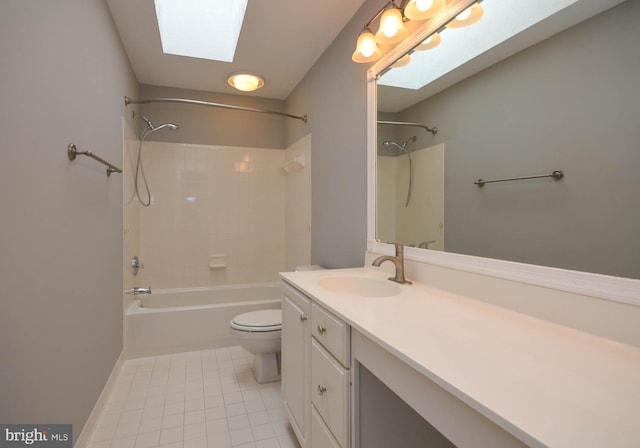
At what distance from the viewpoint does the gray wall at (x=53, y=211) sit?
936mm

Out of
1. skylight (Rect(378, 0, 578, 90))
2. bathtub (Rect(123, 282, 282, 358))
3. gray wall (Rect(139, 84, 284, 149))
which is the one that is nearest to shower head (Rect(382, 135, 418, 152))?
skylight (Rect(378, 0, 578, 90))

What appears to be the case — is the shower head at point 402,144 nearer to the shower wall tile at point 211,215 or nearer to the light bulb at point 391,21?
the light bulb at point 391,21

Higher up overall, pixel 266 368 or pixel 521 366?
pixel 521 366

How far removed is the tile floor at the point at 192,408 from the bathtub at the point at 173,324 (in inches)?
5.2

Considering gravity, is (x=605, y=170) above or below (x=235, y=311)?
above

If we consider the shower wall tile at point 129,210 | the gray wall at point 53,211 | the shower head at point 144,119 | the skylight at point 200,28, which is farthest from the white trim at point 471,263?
the shower head at point 144,119

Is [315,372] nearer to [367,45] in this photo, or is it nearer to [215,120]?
[367,45]

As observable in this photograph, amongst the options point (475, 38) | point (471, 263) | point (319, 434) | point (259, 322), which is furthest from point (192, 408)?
point (475, 38)

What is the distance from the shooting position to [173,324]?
8.45 feet

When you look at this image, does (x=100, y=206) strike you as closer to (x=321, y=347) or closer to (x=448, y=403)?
(x=321, y=347)

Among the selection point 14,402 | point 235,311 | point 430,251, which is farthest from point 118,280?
point 430,251

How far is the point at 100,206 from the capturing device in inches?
70.5

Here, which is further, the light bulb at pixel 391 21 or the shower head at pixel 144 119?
the shower head at pixel 144 119

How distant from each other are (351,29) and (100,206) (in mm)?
1913
